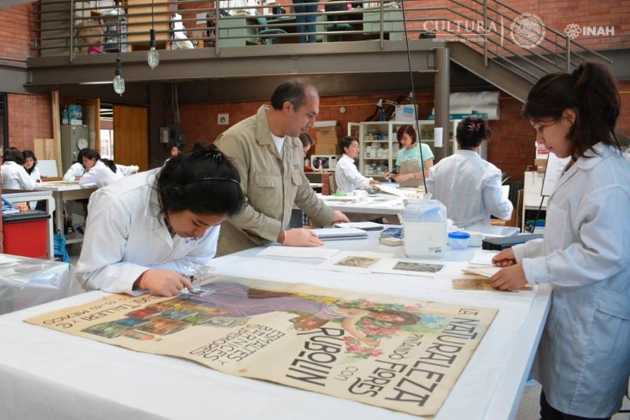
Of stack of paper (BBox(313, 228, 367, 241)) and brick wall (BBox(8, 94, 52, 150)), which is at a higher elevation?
brick wall (BBox(8, 94, 52, 150))

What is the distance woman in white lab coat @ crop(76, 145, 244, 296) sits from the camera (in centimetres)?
143

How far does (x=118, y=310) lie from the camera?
51.3 inches

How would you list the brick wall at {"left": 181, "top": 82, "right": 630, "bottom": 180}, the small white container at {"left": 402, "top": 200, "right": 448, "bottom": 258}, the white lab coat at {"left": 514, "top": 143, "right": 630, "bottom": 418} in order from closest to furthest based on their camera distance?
the white lab coat at {"left": 514, "top": 143, "right": 630, "bottom": 418} → the small white container at {"left": 402, "top": 200, "right": 448, "bottom": 258} → the brick wall at {"left": 181, "top": 82, "right": 630, "bottom": 180}

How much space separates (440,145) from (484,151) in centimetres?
240

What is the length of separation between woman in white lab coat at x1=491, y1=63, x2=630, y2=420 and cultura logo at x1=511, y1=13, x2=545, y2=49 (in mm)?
7340

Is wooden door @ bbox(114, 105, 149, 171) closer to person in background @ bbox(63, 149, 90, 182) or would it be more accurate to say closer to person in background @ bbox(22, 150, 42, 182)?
person in background @ bbox(63, 149, 90, 182)

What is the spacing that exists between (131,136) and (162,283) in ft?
35.1

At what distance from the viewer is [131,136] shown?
1145 cm

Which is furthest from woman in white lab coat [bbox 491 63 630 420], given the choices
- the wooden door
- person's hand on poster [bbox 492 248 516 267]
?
the wooden door

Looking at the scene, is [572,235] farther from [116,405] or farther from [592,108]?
[116,405]

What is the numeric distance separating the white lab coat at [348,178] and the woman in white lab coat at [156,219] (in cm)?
407

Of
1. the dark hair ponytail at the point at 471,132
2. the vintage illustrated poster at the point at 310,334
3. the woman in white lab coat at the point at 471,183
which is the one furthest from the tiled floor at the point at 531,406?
the vintage illustrated poster at the point at 310,334

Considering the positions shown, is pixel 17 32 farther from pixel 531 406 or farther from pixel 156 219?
pixel 531 406

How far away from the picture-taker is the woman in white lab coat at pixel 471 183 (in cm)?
329
